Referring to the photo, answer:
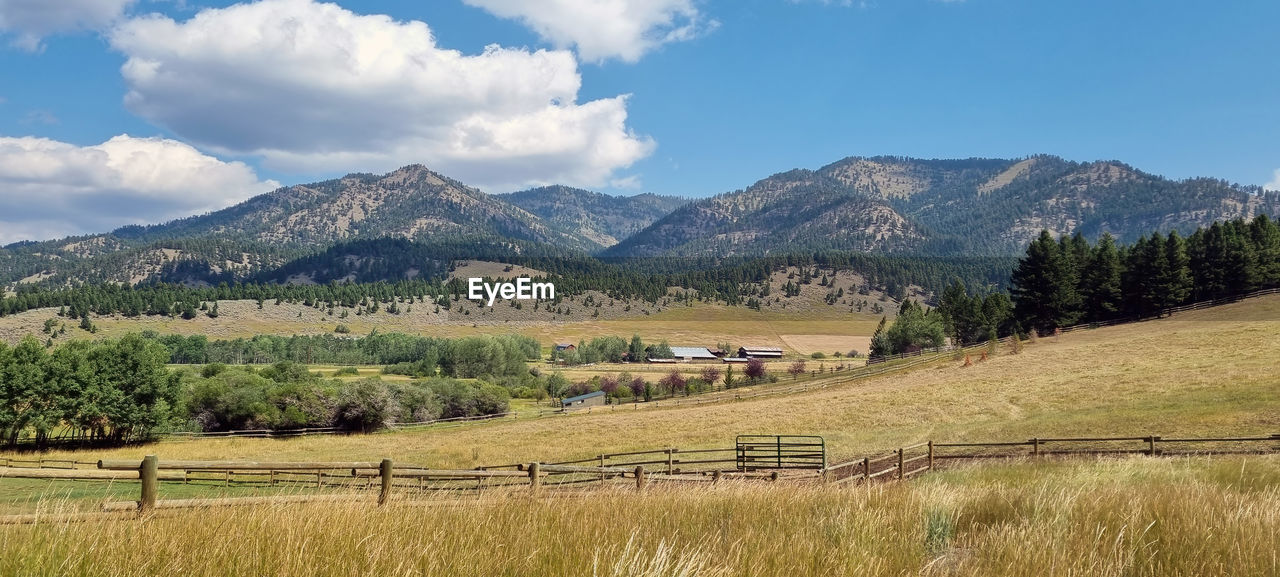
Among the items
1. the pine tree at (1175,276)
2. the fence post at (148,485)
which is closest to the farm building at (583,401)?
the pine tree at (1175,276)

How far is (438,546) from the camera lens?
424 cm

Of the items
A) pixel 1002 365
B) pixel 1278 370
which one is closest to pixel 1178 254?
pixel 1002 365

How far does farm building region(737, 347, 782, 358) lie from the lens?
174 meters

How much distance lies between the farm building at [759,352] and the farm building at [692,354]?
8.12 metres

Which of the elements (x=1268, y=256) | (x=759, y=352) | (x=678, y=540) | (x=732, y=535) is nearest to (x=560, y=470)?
(x=732, y=535)

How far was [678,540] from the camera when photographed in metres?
5.07

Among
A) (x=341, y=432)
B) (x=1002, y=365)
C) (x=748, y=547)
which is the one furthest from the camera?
(x=341, y=432)

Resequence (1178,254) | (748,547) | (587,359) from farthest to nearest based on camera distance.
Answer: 1. (587,359)
2. (1178,254)
3. (748,547)

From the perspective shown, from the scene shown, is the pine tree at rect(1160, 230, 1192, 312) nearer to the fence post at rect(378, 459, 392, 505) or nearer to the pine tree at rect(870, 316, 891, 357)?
the pine tree at rect(870, 316, 891, 357)

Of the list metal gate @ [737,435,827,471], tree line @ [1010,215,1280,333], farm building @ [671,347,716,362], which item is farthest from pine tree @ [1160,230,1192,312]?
farm building @ [671,347,716,362]

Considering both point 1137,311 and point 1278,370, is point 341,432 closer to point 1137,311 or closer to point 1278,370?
point 1278,370

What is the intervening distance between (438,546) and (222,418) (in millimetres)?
80517

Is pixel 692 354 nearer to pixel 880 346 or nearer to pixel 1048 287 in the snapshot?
pixel 880 346

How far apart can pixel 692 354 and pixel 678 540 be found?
178933 mm
